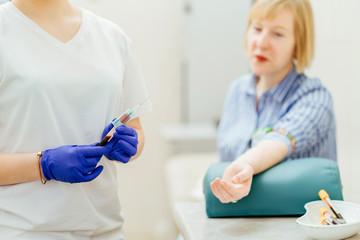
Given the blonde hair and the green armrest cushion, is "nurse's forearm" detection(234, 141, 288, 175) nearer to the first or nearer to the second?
the green armrest cushion

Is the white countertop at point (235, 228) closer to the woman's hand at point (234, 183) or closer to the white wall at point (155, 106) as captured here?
the woman's hand at point (234, 183)

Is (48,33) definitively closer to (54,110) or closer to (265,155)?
(54,110)

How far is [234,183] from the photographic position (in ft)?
4.03

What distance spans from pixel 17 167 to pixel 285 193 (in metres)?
0.68

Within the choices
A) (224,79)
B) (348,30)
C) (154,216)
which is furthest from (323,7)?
(154,216)

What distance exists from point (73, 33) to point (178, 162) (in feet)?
5.83

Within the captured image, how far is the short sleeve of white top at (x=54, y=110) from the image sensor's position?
3.66 feet

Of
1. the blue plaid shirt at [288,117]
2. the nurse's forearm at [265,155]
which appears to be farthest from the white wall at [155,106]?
the nurse's forearm at [265,155]

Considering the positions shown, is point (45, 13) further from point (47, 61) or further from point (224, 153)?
point (224, 153)

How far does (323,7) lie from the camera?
6.73 ft

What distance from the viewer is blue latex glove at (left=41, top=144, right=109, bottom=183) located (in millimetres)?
1100

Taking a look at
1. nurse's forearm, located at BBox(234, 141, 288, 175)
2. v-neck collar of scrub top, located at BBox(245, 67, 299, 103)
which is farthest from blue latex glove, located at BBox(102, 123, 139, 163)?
v-neck collar of scrub top, located at BBox(245, 67, 299, 103)

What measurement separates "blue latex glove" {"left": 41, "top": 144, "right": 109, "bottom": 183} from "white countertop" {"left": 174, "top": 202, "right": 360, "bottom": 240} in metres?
0.30

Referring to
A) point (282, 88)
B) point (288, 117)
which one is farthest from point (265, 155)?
point (282, 88)
